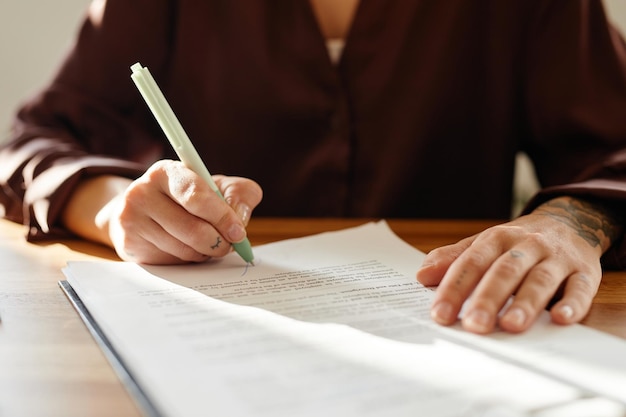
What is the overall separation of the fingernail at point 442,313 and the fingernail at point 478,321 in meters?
→ 0.01

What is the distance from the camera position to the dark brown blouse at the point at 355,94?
1.00 m

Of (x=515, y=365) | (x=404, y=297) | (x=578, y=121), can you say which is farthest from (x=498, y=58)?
(x=515, y=365)

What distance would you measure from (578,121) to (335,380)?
70 cm

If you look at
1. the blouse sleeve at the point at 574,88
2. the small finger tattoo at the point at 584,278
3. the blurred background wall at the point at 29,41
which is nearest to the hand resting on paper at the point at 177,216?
the small finger tattoo at the point at 584,278

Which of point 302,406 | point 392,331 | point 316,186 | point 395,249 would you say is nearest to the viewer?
point 302,406

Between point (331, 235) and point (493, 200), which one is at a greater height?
point (331, 235)

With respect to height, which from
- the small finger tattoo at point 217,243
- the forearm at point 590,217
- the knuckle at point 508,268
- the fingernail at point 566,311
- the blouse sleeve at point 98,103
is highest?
the blouse sleeve at point 98,103

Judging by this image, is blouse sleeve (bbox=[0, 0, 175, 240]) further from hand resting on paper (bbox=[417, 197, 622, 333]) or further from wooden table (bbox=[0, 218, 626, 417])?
hand resting on paper (bbox=[417, 197, 622, 333])

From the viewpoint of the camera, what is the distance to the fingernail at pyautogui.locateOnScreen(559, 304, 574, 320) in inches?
19.2

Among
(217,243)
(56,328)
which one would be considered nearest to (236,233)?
(217,243)

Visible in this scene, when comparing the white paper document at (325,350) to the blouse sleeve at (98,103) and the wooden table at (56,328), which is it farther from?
the blouse sleeve at (98,103)

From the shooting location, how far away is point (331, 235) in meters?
0.76

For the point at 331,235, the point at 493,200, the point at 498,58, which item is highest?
the point at 498,58

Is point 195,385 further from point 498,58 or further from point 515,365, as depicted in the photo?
point 498,58
